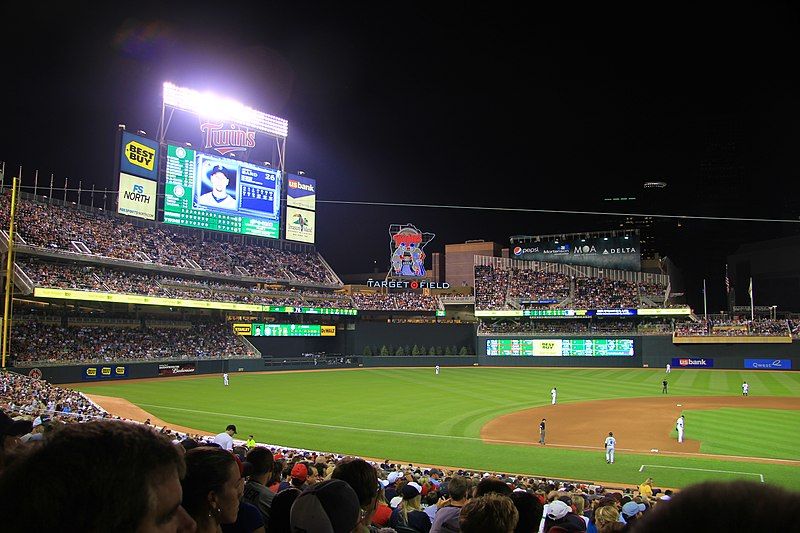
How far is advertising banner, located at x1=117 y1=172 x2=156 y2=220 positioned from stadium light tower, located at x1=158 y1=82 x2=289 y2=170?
556cm

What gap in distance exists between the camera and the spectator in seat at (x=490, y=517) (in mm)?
3562

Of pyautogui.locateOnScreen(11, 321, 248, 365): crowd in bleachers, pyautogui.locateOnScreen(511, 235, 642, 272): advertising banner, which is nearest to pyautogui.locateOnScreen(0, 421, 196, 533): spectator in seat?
pyautogui.locateOnScreen(11, 321, 248, 365): crowd in bleachers

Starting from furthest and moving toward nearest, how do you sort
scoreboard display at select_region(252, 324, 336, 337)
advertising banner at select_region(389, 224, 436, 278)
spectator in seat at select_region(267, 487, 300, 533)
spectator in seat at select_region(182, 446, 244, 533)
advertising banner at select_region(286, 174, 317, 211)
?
1. advertising banner at select_region(389, 224, 436, 278)
2. advertising banner at select_region(286, 174, 317, 211)
3. scoreboard display at select_region(252, 324, 336, 337)
4. spectator in seat at select_region(267, 487, 300, 533)
5. spectator in seat at select_region(182, 446, 244, 533)

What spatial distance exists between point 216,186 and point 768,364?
59.4 m

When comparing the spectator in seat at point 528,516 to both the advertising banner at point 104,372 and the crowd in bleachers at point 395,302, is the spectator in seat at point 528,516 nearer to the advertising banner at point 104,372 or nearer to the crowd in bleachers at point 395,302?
the advertising banner at point 104,372

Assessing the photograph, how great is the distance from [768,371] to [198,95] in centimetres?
6374

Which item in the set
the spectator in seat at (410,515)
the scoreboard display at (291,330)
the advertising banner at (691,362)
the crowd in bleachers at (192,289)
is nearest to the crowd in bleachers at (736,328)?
the advertising banner at (691,362)

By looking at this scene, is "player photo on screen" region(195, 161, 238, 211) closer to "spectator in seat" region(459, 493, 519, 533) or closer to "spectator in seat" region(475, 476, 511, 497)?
"spectator in seat" region(475, 476, 511, 497)

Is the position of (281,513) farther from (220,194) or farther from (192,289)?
(220,194)

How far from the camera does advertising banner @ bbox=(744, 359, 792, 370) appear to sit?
57.2m

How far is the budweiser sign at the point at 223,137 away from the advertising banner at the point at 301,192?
7.45 m

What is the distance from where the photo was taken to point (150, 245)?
2317 inches

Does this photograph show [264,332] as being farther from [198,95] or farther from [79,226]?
[198,95]

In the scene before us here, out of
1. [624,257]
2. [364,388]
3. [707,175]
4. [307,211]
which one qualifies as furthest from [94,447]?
[707,175]
